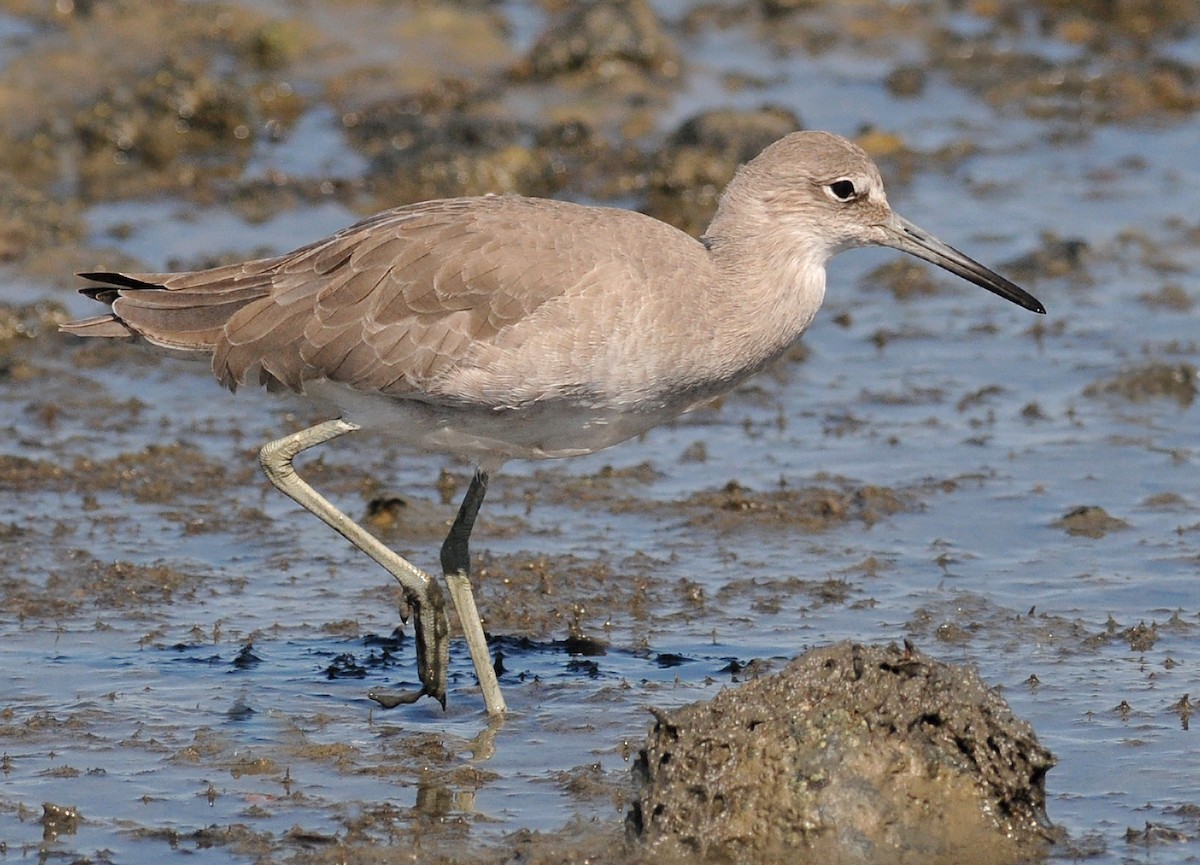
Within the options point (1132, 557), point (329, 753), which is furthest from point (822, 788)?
point (1132, 557)

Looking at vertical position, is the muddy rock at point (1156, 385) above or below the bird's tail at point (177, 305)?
below

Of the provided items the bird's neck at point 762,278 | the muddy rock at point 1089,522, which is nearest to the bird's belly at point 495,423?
the bird's neck at point 762,278

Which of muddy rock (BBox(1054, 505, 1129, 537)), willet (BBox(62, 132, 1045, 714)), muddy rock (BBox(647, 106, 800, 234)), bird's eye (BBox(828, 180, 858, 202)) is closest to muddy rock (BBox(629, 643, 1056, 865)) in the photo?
willet (BBox(62, 132, 1045, 714))

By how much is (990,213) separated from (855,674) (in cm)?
838

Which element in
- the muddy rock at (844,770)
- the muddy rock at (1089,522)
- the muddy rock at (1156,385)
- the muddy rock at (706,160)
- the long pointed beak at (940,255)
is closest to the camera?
the muddy rock at (844,770)

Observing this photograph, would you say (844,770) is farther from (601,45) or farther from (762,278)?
(601,45)

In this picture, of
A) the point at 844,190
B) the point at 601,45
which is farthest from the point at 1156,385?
the point at 601,45

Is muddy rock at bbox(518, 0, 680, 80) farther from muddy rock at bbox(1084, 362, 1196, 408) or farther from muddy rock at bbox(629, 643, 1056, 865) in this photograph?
muddy rock at bbox(629, 643, 1056, 865)

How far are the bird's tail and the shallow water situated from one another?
4.19 feet

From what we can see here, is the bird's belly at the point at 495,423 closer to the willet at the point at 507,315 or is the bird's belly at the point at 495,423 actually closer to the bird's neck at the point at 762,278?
the willet at the point at 507,315

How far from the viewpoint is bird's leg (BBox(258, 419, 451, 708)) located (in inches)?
305

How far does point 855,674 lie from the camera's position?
6.27m

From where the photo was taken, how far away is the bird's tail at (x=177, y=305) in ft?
26.3

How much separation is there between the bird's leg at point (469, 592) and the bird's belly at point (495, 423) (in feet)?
0.80
